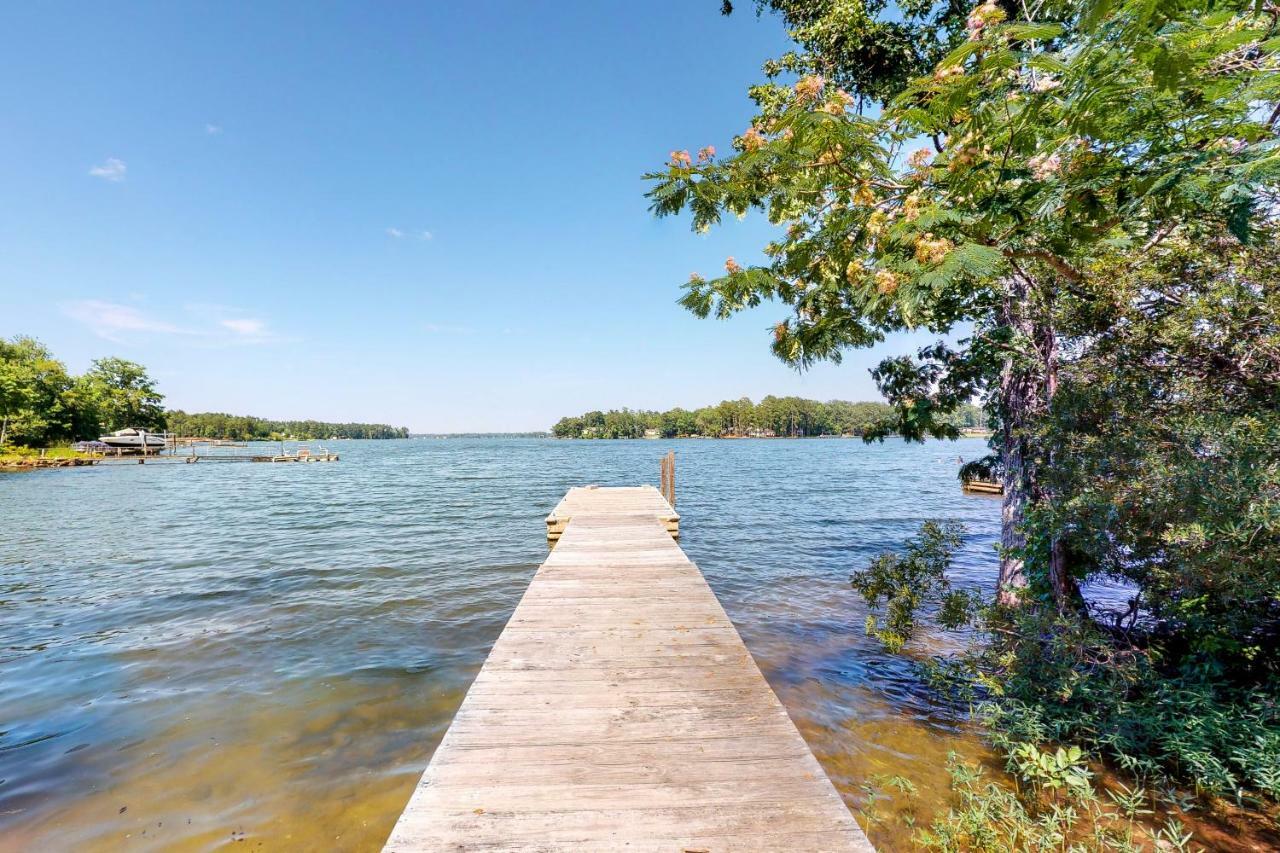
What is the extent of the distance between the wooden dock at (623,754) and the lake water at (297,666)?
162 centimetres

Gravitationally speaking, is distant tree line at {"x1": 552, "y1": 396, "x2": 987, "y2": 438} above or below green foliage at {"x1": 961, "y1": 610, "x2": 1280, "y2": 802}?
above

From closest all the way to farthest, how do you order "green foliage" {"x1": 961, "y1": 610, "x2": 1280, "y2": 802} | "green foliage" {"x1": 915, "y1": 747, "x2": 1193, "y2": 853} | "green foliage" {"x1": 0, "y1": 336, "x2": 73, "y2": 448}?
1. "green foliage" {"x1": 915, "y1": 747, "x2": 1193, "y2": 853}
2. "green foliage" {"x1": 961, "y1": 610, "x2": 1280, "y2": 802}
3. "green foliage" {"x1": 0, "y1": 336, "x2": 73, "y2": 448}

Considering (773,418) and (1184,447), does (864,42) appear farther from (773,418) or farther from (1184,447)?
(773,418)

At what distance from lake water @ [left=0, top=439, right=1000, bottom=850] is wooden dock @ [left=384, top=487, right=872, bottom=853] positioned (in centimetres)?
162

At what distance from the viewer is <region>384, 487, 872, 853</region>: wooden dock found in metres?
2.37

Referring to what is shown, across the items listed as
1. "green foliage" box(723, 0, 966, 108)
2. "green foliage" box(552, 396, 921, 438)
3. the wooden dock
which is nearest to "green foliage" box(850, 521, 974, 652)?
the wooden dock

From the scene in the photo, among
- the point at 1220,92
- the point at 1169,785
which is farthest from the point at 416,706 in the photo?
the point at 1220,92

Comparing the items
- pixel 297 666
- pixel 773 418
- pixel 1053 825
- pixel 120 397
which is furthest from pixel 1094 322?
pixel 773 418

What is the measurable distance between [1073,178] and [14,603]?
16.9 m

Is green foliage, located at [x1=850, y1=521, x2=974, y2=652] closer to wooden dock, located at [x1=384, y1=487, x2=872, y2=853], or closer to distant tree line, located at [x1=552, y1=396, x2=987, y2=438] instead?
wooden dock, located at [x1=384, y1=487, x2=872, y2=853]

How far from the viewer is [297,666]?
691 cm

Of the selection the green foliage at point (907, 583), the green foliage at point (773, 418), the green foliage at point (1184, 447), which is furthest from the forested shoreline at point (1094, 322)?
the green foliage at point (773, 418)

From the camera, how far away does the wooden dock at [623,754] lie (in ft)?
7.76

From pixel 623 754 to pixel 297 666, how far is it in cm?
631
